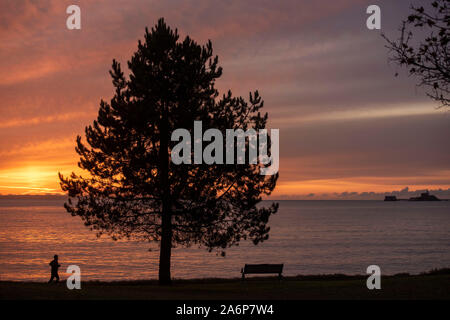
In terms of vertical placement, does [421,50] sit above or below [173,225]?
above

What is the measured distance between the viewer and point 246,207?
24.0 m

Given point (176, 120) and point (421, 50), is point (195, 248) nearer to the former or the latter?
point (176, 120)

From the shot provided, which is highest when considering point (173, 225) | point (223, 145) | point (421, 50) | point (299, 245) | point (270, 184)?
point (421, 50)

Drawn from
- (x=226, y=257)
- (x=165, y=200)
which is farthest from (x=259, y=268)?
(x=226, y=257)

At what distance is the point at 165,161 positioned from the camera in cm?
2333

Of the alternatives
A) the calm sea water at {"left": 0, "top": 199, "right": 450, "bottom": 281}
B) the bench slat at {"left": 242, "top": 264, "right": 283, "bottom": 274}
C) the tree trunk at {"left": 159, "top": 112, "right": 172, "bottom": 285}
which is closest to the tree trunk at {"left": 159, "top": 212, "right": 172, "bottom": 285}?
the tree trunk at {"left": 159, "top": 112, "right": 172, "bottom": 285}

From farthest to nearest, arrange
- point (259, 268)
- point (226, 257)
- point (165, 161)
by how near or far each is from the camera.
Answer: point (226, 257)
point (259, 268)
point (165, 161)

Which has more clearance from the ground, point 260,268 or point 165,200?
point 165,200

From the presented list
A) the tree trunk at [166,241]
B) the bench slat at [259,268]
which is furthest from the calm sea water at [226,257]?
the tree trunk at [166,241]

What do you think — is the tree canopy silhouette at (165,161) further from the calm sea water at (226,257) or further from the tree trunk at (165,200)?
the calm sea water at (226,257)

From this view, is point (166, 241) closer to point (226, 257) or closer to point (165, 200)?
point (165, 200)

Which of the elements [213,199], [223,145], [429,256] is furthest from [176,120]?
[429,256]

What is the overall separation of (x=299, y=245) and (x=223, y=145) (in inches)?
2869

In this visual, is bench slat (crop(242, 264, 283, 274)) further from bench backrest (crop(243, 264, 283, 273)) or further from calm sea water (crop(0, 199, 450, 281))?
calm sea water (crop(0, 199, 450, 281))
